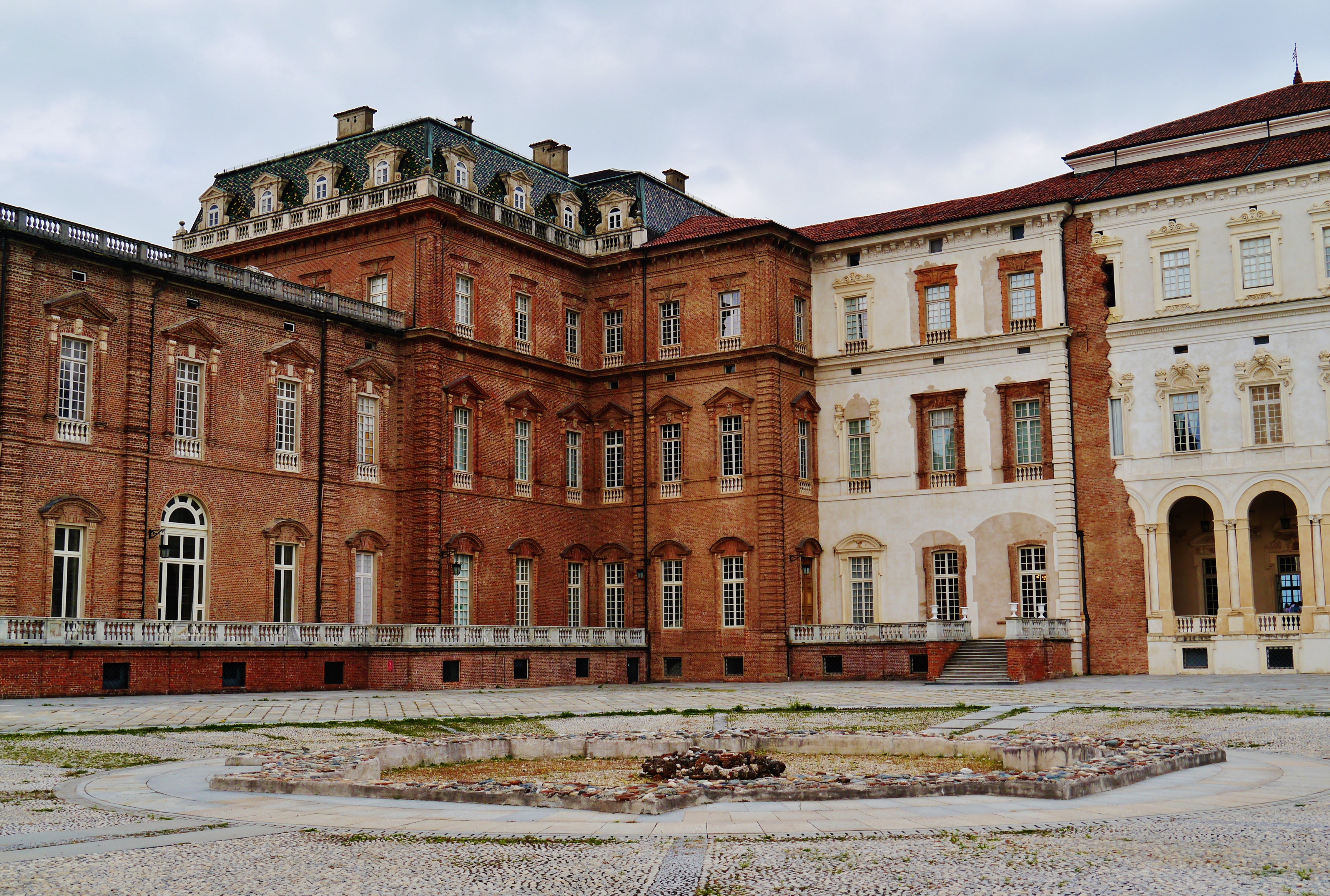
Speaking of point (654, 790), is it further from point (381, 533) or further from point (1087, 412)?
point (1087, 412)

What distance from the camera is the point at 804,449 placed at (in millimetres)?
50125

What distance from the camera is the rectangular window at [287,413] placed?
42.3 metres

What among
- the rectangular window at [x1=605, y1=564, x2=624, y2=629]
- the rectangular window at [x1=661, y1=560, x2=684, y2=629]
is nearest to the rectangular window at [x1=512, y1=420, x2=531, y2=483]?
the rectangular window at [x1=605, y1=564, x2=624, y2=629]

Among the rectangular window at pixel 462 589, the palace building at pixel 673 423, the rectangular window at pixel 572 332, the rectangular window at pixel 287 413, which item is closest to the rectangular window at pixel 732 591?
the palace building at pixel 673 423

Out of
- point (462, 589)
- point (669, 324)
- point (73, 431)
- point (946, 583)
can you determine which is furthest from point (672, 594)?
point (73, 431)

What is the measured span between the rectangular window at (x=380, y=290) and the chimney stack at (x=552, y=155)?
1169 cm

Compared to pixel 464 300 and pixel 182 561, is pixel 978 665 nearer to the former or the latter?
pixel 464 300

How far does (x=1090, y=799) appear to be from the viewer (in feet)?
45.5

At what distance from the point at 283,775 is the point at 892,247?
37984mm

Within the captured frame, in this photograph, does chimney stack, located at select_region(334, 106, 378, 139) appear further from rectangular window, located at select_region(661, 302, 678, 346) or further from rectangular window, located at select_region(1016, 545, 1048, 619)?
rectangular window, located at select_region(1016, 545, 1048, 619)

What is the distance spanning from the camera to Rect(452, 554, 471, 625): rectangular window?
45.7 meters

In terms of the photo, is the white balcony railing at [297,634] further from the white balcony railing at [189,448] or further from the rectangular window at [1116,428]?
the rectangular window at [1116,428]

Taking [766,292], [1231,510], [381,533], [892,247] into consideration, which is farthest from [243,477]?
[1231,510]

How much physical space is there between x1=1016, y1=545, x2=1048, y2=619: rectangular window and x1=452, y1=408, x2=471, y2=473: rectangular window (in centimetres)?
1841
